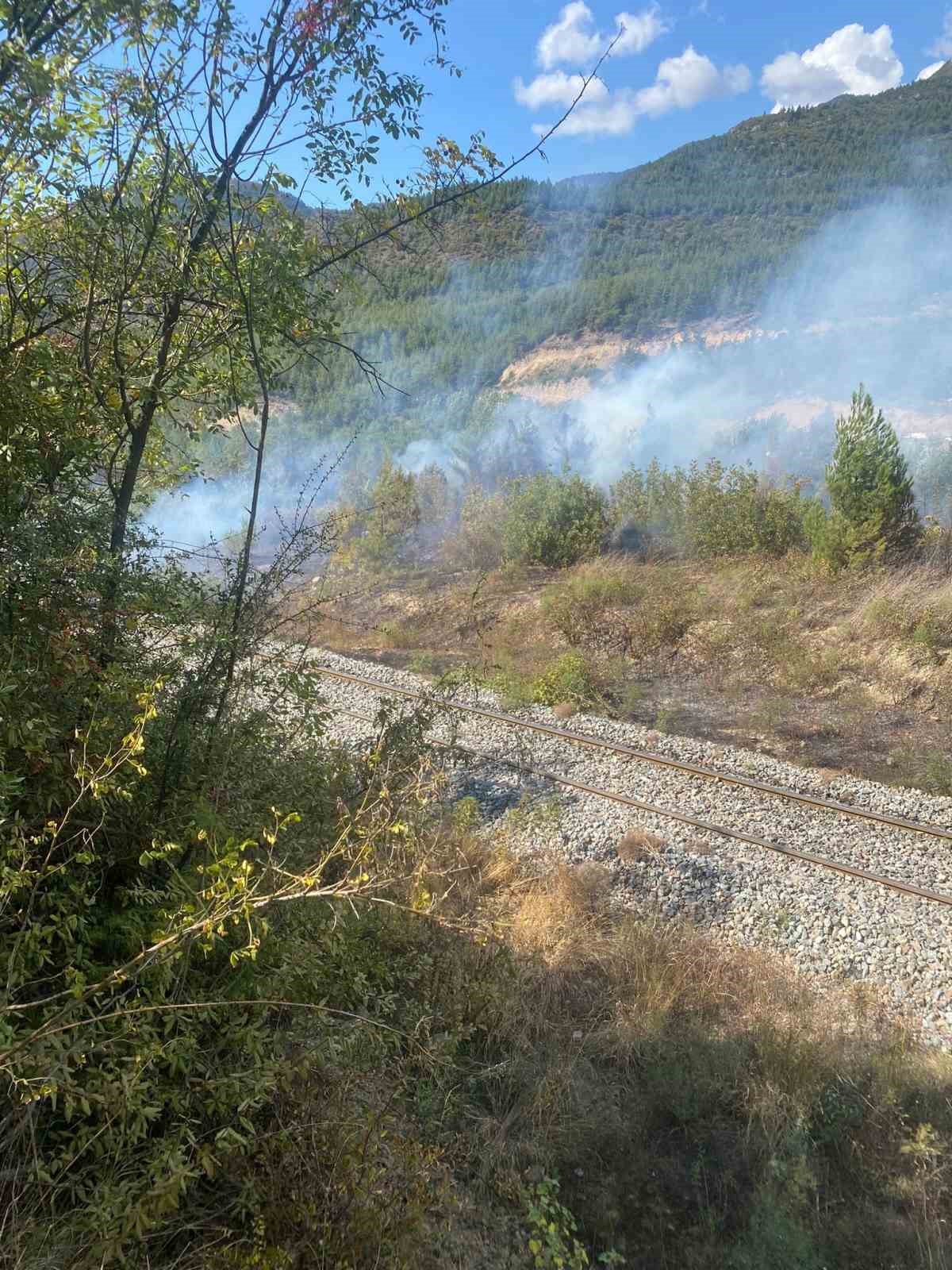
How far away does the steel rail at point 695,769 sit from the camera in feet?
24.8

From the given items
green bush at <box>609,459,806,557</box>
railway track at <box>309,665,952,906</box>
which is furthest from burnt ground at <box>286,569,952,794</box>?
green bush at <box>609,459,806,557</box>

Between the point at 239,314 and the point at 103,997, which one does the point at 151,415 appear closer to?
the point at 239,314

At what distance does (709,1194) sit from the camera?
12.1 feet

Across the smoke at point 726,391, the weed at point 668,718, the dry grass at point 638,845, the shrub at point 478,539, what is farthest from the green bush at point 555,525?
the dry grass at point 638,845

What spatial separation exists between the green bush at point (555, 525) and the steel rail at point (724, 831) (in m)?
9.56

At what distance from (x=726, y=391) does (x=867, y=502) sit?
839 inches

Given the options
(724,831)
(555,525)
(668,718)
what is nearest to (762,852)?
(724,831)

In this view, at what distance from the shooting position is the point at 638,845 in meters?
6.89

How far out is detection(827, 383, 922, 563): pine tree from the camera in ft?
46.7

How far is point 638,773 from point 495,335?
37260 mm

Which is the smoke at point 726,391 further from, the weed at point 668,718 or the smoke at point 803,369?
the weed at point 668,718

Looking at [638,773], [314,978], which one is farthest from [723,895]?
[314,978]

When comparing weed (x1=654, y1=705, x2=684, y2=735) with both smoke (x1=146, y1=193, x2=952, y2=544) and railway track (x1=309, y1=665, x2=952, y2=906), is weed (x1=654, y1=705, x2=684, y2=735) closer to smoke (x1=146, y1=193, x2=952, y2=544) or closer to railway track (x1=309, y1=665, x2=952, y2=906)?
railway track (x1=309, y1=665, x2=952, y2=906)

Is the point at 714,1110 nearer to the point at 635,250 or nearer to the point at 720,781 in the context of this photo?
the point at 720,781
